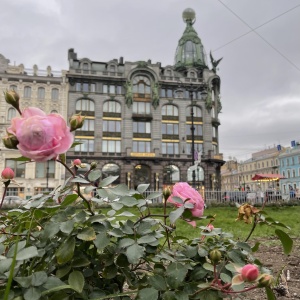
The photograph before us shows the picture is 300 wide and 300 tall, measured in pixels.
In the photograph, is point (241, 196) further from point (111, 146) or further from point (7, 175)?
point (7, 175)

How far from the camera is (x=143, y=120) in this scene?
39688 millimetres

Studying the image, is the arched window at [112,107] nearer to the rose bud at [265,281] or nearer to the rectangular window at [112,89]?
the rectangular window at [112,89]

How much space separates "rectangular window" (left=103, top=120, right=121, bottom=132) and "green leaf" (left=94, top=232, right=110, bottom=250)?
37854mm

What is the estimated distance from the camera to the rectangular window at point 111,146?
125 feet

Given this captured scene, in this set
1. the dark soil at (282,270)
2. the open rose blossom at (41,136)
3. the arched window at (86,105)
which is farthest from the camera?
the arched window at (86,105)

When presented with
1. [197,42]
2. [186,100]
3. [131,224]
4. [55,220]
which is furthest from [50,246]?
[197,42]

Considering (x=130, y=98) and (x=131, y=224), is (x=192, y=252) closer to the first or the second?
(x=131, y=224)

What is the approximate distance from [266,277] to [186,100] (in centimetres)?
4145

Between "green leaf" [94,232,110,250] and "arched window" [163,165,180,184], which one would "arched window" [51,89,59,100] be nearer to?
"arched window" [163,165,180,184]

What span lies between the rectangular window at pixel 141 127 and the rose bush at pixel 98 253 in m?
38.0

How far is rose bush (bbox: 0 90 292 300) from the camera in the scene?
1017 mm

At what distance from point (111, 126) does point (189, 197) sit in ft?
125

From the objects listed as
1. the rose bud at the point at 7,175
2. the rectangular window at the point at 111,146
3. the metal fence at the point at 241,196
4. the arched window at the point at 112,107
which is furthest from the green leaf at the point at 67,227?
the arched window at the point at 112,107

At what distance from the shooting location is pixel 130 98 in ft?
128
